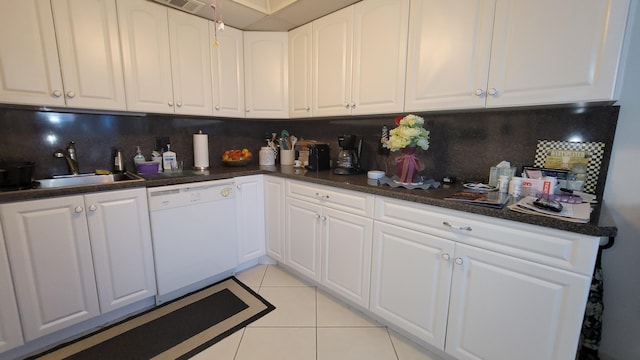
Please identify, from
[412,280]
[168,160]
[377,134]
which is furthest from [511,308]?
[168,160]

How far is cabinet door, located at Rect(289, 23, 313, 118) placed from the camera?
220 centimetres

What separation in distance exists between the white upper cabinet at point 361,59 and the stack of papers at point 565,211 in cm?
87

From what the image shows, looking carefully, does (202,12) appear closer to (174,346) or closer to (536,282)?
(174,346)

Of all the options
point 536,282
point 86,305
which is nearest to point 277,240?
point 86,305

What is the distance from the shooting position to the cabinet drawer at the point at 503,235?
97cm

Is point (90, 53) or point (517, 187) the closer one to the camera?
point (517, 187)

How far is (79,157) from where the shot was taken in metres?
1.85

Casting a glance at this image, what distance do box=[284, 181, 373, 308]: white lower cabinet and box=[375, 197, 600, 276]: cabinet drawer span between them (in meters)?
0.27

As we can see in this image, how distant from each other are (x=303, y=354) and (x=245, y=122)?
7.08ft

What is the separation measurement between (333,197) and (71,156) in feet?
5.98

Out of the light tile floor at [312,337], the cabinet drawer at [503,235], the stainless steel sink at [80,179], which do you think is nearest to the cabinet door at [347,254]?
the light tile floor at [312,337]

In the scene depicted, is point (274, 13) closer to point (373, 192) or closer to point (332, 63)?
point (332, 63)

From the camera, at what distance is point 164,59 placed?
1912 millimetres

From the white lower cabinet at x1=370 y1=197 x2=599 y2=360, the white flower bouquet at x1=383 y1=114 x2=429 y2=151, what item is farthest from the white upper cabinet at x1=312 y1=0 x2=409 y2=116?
the white lower cabinet at x1=370 y1=197 x2=599 y2=360
